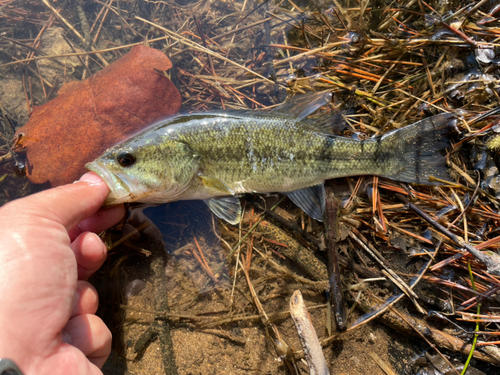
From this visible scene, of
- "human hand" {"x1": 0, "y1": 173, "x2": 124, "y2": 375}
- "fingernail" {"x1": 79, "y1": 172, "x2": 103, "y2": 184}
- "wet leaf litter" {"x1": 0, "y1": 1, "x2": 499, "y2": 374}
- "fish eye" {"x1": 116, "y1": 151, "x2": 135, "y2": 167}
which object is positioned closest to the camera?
"human hand" {"x1": 0, "y1": 173, "x2": 124, "y2": 375}

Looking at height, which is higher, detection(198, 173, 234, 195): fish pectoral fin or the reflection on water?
detection(198, 173, 234, 195): fish pectoral fin

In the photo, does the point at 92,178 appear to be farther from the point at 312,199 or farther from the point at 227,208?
the point at 312,199

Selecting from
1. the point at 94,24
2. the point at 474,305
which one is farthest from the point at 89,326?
the point at 94,24

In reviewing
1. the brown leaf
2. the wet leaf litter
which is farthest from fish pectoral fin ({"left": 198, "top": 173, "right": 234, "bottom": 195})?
the brown leaf

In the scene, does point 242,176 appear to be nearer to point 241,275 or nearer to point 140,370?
point 241,275

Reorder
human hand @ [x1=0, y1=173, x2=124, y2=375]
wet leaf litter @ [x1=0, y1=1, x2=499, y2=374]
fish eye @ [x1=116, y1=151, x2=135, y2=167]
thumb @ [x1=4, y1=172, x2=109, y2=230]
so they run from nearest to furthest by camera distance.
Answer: human hand @ [x1=0, y1=173, x2=124, y2=375] → thumb @ [x1=4, y1=172, x2=109, y2=230] → fish eye @ [x1=116, y1=151, x2=135, y2=167] → wet leaf litter @ [x1=0, y1=1, x2=499, y2=374]

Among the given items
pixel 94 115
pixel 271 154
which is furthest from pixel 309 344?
pixel 94 115

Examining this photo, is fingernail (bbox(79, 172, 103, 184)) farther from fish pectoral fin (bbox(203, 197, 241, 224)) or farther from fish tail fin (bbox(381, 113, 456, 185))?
fish tail fin (bbox(381, 113, 456, 185))
